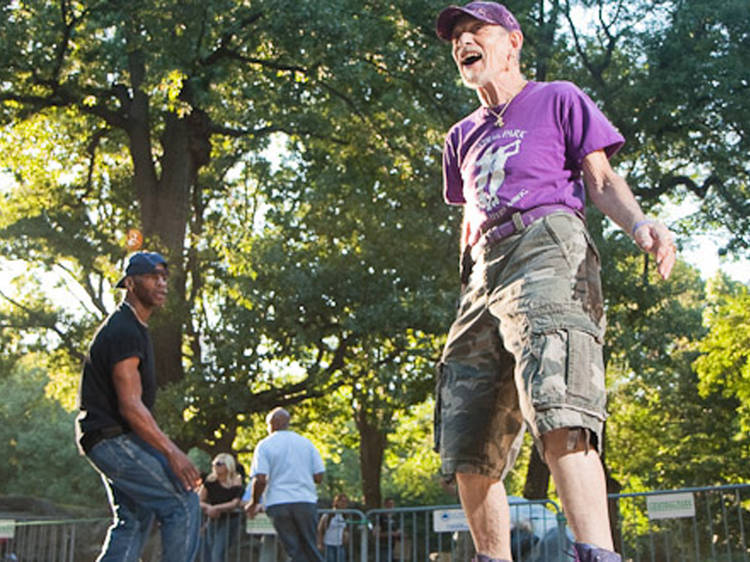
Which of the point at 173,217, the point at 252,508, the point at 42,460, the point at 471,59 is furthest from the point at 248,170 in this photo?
the point at 42,460

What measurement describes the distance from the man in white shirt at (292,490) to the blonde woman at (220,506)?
1.57 m

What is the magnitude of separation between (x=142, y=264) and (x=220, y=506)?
6802mm

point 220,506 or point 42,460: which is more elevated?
point 42,460

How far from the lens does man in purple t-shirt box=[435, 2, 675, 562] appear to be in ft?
8.90

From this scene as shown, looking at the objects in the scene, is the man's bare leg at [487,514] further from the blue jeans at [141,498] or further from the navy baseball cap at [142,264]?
the navy baseball cap at [142,264]

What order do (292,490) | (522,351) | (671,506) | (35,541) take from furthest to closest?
(35,541) < (292,490) < (671,506) < (522,351)

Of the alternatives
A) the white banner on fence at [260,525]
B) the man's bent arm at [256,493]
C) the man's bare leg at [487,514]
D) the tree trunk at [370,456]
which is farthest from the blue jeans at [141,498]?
the tree trunk at [370,456]

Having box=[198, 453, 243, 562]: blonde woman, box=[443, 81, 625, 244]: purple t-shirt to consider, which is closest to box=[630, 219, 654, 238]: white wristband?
box=[443, 81, 625, 244]: purple t-shirt

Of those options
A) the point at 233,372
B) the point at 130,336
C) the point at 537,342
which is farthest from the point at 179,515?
the point at 233,372

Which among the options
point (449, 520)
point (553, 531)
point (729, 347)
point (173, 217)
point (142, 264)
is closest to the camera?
point (142, 264)

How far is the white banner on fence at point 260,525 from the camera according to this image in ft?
34.7

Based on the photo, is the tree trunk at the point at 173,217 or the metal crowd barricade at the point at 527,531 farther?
the tree trunk at the point at 173,217

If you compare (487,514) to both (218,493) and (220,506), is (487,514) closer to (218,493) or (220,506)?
(220,506)

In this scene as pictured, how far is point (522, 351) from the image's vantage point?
9.32 ft
